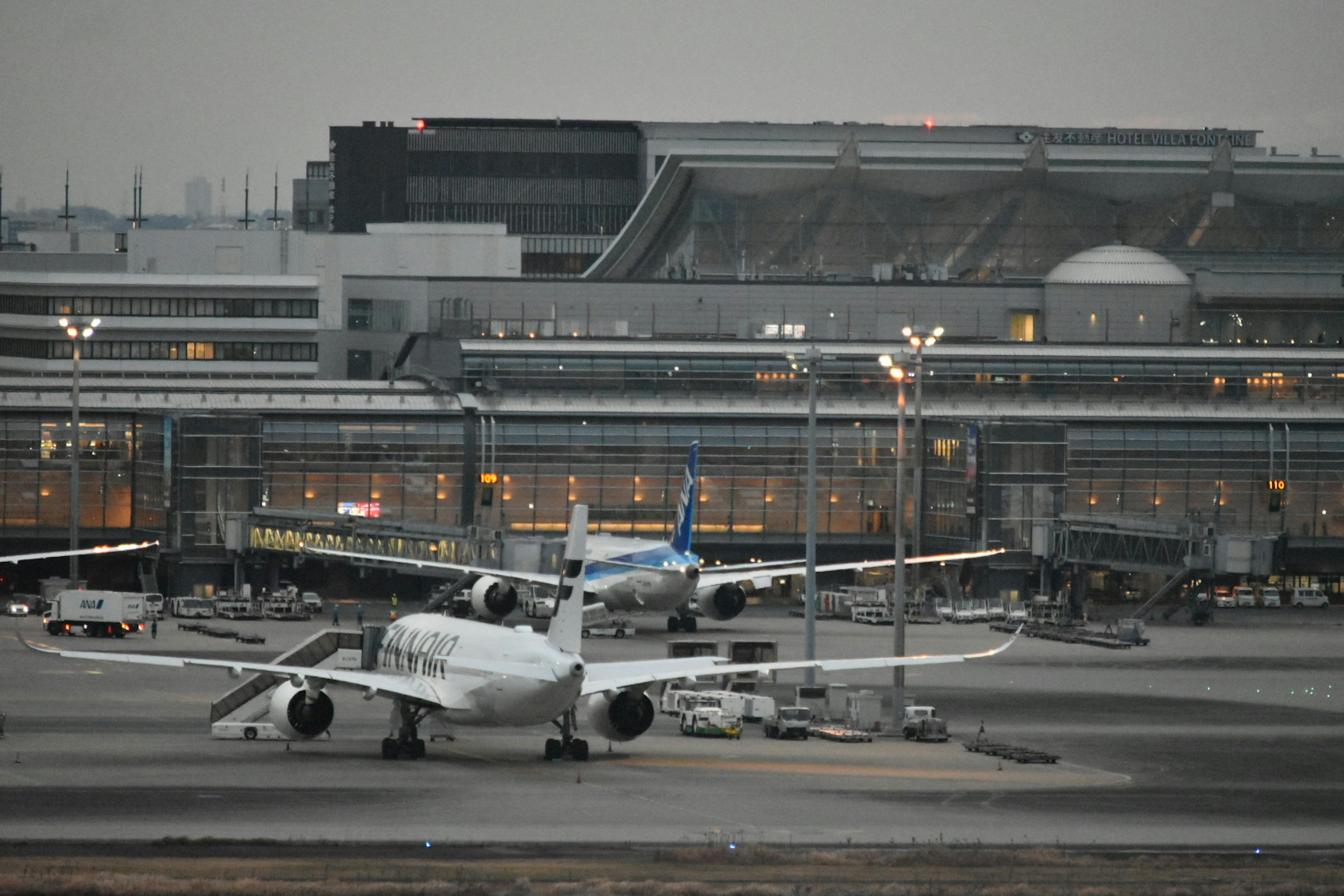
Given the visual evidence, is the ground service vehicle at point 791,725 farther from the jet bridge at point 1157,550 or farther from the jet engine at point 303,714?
the jet bridge at point 1157,550

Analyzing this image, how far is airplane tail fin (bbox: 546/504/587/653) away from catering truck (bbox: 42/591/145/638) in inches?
1880

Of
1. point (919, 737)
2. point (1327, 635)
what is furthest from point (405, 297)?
point (919, 737)

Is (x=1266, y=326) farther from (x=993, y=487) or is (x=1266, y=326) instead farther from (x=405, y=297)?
(x=405, y=297)

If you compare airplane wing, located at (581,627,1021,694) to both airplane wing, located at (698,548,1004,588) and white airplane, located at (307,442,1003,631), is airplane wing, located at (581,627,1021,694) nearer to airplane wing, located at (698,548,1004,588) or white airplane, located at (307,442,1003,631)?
white airplane, located at (307,442,1003,631)

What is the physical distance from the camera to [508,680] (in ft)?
185

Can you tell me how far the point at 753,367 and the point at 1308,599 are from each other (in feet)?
131

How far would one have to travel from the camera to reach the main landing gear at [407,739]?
194 ft

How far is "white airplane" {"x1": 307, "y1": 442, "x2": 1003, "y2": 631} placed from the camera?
325ft

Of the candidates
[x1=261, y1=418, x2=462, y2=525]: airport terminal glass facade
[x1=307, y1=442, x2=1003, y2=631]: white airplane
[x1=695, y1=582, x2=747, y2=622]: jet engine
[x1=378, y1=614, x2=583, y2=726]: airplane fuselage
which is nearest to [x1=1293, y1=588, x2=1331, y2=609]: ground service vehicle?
[x1=307, y1=442, x2=1003, y2=631]: white airplane

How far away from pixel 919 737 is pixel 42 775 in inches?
1072

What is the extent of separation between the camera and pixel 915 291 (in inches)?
6368

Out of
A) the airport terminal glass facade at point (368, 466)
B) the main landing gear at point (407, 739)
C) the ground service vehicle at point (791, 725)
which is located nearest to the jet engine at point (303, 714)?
the main landing gear at point (407, 739)

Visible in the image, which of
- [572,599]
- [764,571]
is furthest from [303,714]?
[764,571]

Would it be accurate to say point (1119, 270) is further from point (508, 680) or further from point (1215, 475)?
point (508, 680)
